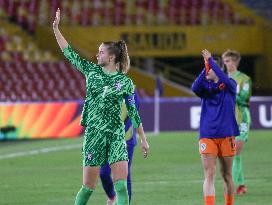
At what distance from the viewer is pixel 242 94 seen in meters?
15.6

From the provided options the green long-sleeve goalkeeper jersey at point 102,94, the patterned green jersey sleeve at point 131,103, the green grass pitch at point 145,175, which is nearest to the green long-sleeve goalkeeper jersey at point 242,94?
the green grass pitch at point 145,175

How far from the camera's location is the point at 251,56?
40.2 meters

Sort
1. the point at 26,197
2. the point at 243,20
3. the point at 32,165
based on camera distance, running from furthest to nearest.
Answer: the point at 243,20, the point at 32,165, the point at 26,197

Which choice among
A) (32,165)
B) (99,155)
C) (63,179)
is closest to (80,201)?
(99,155)

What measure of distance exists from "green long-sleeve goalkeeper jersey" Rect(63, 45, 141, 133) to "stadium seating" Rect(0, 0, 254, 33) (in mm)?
26502

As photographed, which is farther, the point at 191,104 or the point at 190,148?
the point at 191,104

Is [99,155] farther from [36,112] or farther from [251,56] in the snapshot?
[251,56]

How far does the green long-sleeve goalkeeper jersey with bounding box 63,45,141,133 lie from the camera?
34.1 ft

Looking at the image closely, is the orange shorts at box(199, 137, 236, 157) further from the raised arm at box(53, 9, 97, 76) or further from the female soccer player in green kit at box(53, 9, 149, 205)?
the raised arm at box(53, 9, 97, 76)

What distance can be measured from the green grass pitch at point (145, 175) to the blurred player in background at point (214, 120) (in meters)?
1.95

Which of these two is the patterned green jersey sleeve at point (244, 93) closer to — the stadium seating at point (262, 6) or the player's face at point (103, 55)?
the player's face at point (103, 55)

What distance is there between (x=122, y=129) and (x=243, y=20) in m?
29.6

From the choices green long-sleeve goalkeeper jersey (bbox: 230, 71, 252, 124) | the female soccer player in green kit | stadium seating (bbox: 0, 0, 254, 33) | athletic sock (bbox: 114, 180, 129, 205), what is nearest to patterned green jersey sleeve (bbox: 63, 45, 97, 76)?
the female soccer player in green kit

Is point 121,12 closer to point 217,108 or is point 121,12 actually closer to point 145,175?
point 145,175
